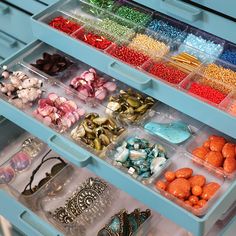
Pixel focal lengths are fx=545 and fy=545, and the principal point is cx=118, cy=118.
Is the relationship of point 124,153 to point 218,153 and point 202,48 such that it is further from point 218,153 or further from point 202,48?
point 202,48

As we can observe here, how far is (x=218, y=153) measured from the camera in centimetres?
141

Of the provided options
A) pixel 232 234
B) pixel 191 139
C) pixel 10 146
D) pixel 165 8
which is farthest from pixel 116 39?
pixel 232 234

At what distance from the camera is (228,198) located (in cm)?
127

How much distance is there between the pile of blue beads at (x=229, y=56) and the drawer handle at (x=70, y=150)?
475 millimetres

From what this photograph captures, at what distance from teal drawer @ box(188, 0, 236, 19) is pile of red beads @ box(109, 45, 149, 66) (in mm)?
233

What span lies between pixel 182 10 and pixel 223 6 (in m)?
0.12

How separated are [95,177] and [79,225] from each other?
0.61 ft

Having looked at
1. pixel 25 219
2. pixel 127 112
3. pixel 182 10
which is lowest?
pixel 25 219

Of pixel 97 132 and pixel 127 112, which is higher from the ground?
pixel 127 112

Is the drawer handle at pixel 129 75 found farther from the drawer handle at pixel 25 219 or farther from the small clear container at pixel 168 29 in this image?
the drawer handle at pixel 25 219

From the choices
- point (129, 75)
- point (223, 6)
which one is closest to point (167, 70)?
point (129, 75)

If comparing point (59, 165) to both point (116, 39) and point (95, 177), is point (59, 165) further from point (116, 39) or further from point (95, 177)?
point (116, 39)

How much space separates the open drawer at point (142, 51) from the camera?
1.37 m

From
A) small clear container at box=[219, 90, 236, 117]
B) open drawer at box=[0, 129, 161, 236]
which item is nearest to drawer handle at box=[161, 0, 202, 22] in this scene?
small clear container at box=[219, 90, 236, 117]
